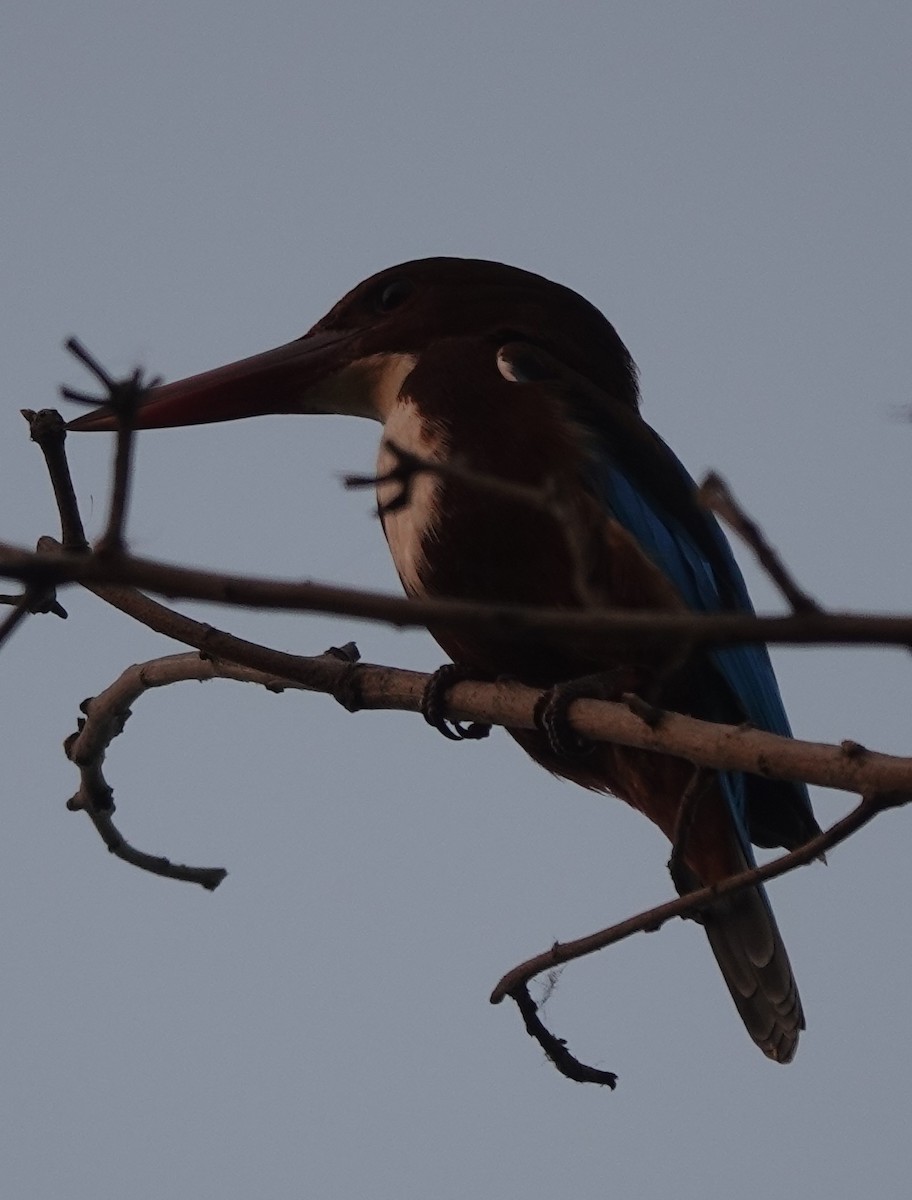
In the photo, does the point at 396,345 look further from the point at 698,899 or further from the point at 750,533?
the point at 750,533

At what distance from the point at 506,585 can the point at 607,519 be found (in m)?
0.27

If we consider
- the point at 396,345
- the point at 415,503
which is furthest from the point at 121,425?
the point at 396,345

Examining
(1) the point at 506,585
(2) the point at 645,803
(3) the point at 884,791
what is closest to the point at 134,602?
(1) the point at 506,585

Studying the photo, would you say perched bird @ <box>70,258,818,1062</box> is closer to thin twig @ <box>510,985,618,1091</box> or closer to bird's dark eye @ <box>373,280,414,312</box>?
bird's dark eye @ <box>373,280,414,312</box>

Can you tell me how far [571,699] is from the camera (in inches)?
113

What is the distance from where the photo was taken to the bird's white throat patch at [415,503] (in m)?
3.31

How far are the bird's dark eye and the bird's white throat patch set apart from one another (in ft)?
1.93

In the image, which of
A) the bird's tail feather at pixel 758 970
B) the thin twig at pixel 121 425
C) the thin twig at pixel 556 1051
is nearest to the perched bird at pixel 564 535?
the bird's tail feather at pixel 758 970

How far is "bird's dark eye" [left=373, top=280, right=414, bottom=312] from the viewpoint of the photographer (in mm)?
4090

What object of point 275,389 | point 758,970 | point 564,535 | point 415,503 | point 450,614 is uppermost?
point 275,389

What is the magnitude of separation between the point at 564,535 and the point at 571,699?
0.33 m

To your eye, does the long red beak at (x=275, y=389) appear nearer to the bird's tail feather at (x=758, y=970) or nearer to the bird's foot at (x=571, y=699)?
the bird's foot at (x=571, y=699)

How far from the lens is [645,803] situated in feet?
11.5

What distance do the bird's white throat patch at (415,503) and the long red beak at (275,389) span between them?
0.45m
